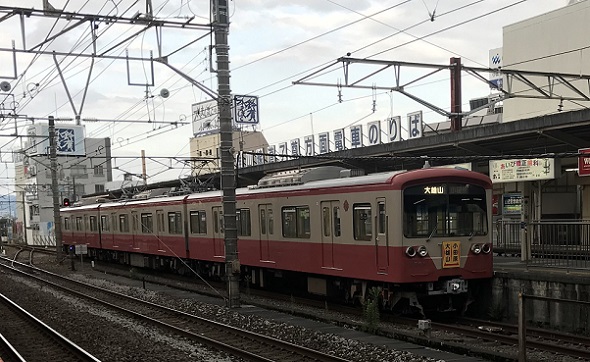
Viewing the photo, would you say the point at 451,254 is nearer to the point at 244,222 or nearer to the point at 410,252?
the point at 410,252

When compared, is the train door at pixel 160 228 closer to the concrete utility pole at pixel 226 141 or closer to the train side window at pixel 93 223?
the train side window at pixel 93 223

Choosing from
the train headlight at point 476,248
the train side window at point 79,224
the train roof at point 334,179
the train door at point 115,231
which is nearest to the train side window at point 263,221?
the train roof at point 334,179

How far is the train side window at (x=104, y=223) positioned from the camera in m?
30.8

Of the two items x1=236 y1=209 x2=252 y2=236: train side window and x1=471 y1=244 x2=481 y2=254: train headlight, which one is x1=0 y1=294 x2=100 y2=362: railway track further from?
x1=471 y1=244 x2=481 y2=254: train headlight

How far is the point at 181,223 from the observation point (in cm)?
2238

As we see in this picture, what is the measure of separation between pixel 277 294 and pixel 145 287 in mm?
5214

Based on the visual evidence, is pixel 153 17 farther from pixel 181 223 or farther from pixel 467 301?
pixel 181 223

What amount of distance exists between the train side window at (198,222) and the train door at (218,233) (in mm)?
854

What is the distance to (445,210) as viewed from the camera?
12.6 m

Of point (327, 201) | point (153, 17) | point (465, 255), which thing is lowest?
point (465, 255)

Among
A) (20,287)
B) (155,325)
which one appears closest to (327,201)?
(155,325)

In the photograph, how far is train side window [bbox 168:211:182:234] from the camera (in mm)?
22544

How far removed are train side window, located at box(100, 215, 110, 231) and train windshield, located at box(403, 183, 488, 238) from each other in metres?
21.6

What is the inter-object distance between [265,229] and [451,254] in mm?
5783
